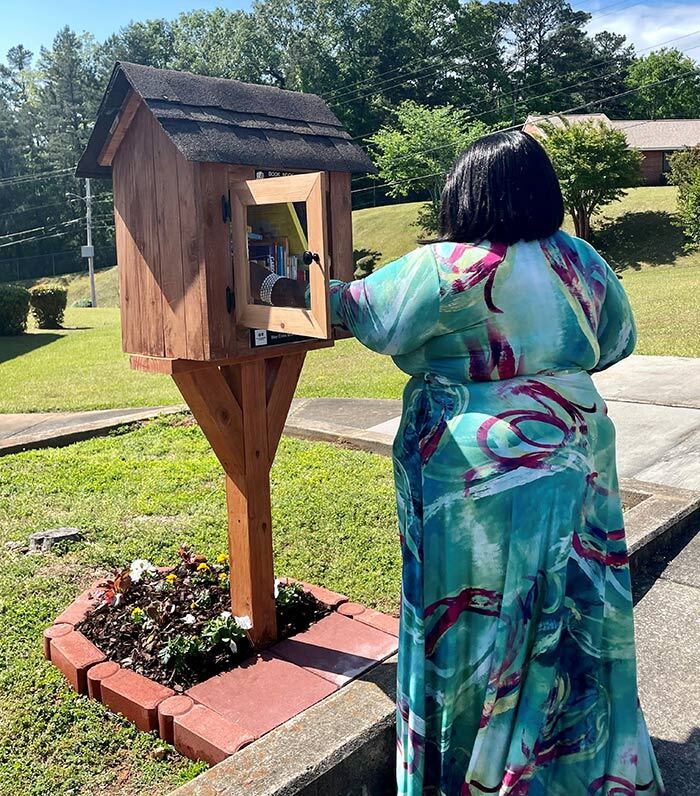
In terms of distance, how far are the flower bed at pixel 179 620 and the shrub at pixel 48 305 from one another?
673 inches

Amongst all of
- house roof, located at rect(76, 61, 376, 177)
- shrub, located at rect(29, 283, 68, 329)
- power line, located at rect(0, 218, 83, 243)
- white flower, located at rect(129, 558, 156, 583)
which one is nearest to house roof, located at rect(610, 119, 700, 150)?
shrub, located at rect(29, 283, 68, 329)

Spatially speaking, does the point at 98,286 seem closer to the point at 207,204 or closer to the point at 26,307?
the point at 26,307

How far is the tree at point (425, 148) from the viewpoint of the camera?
39.9m

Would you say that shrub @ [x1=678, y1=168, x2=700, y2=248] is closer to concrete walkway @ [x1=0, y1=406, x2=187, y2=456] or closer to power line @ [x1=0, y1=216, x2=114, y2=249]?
concrete walkway @ [x1=0, y1=406, x2=187, y2=456]

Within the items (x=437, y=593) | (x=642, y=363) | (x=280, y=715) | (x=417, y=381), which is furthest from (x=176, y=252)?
(x=642, y=363)

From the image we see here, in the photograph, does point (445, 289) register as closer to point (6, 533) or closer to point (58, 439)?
point (6, 533)

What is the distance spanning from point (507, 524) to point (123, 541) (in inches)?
117

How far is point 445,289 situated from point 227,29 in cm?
6038

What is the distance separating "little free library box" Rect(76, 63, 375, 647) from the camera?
7.57ft

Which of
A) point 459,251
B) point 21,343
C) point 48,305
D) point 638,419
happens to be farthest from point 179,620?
point 48,305

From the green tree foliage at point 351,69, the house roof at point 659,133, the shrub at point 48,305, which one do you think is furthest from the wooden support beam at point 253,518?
the green tree foliage at point 351,69

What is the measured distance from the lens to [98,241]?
51844mm

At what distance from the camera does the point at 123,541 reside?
14.2ft

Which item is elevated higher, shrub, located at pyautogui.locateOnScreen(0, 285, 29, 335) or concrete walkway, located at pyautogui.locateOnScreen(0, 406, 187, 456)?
shrub, located at pyautogui.locateOnScreen(0, 285, 29, 335)
